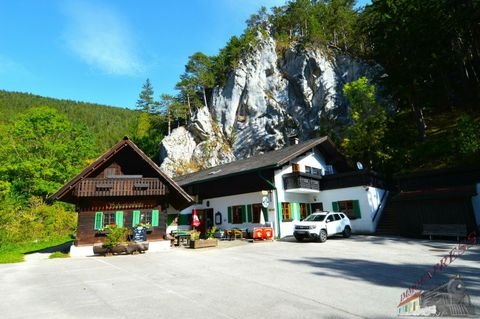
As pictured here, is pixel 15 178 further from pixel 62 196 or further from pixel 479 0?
pixel 479 0

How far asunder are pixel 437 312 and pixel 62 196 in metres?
18.2

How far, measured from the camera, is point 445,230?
17594 millimetres

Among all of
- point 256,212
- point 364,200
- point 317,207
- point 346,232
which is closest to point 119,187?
point 256,212

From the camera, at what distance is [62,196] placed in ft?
56.5

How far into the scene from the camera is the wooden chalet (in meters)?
17.9

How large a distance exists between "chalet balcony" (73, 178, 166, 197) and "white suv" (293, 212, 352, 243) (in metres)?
9.21

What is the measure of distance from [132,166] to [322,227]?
1304cm

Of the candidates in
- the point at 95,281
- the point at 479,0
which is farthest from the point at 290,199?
the point at 479,0

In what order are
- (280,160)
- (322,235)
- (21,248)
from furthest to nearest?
(280,160)
(21,248)
(322,235)

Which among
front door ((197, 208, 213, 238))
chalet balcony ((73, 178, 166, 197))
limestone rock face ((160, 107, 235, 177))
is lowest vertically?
front door ((197, 208, 213, 238))

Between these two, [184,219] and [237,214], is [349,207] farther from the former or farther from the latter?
[184,219]

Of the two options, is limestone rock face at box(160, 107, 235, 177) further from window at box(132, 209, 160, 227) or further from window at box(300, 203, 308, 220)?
window at box(132, 209, 160, 227)

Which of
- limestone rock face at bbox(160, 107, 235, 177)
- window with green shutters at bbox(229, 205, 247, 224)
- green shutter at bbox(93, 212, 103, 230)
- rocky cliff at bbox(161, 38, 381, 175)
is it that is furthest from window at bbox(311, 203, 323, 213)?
limestone rock face at bbox(160, 107, 235, 177)

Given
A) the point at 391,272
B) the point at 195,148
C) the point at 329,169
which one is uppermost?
the point at 195,148
